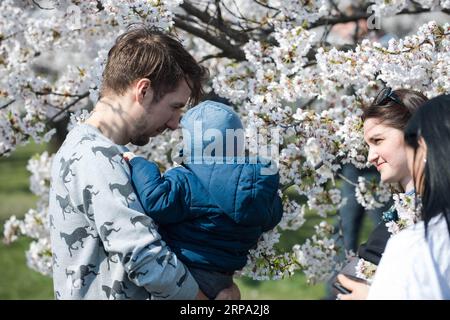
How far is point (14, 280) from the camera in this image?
653 cm

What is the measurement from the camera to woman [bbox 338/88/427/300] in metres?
2.65

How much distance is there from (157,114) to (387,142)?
847 mm

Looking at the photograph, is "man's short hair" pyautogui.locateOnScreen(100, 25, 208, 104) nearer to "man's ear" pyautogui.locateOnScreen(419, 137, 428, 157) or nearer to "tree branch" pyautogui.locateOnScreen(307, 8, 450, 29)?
"man's ear" pyautogui.locateOnScreen(419, 137, 428, 157)

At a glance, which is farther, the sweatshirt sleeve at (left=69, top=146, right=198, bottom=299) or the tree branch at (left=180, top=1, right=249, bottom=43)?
the tree branch at (left=180, top=1, right=249, bottom=43)

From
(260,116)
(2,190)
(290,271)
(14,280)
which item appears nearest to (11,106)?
(260,116)

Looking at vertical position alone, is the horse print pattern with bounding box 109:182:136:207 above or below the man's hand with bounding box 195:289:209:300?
above

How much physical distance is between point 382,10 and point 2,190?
10.3 meters

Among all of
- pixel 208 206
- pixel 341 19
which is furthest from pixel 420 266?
pixel 341 19

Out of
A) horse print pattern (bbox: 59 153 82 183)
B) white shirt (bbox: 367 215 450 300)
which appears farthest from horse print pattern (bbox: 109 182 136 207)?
white shirt (bbox: 367 215 450 300)

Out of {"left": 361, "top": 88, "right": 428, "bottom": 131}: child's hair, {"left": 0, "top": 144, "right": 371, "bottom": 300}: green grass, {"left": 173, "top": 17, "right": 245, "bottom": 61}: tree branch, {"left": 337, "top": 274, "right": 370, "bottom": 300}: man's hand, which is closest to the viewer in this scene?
{"left": 337, "top": 274, "right": 370, "bottom": 300}: man's hand

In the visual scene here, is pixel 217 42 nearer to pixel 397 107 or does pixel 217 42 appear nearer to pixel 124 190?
pixel 397 107

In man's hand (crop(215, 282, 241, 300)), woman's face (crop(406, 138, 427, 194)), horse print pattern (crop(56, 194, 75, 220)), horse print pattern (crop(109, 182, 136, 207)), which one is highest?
woman's face (crop(406, 138, 427, 194))

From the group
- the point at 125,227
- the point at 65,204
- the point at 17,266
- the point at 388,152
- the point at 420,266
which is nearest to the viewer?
the point at 420,266

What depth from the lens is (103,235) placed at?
225 cm
